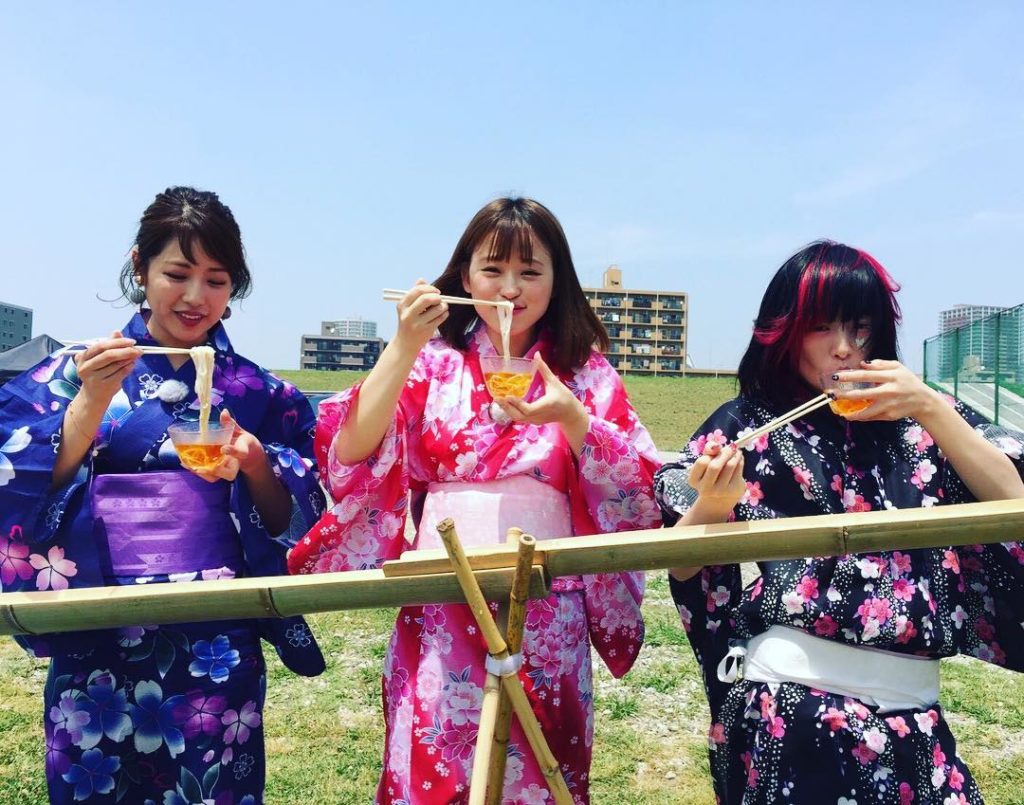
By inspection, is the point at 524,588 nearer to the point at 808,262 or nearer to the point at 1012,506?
the point at 1012,506

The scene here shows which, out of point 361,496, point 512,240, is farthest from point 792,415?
point 361,496

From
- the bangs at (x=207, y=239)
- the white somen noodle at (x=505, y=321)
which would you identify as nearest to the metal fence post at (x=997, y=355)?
the white somen noodle at (x=505, y=321)

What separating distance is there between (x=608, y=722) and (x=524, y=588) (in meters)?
3.27

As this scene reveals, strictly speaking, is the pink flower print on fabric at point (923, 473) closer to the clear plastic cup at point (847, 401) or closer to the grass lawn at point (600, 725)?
the clear plastic cup at point (847, 401)

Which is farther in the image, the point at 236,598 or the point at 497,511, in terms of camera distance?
the point at 497,511

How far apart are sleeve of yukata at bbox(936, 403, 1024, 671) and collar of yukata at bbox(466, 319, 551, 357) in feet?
3.66

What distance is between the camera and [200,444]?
2.29 m

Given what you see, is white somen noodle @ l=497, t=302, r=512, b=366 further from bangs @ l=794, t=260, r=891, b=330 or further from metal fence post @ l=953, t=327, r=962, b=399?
metal fence post @ l=953, t=327, r=962, b=399

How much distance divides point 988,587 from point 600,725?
8.90 feet

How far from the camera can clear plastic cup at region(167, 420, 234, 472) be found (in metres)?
2.29

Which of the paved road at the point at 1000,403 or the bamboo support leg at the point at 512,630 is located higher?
the paved road at the point at 1000,403

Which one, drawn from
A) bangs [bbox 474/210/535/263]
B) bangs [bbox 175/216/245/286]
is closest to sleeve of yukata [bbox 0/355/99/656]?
bangs [bbox 175/216/245/286]

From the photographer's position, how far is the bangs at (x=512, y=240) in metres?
2.48

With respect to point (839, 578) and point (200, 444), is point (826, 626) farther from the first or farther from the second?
point (200, 444)
